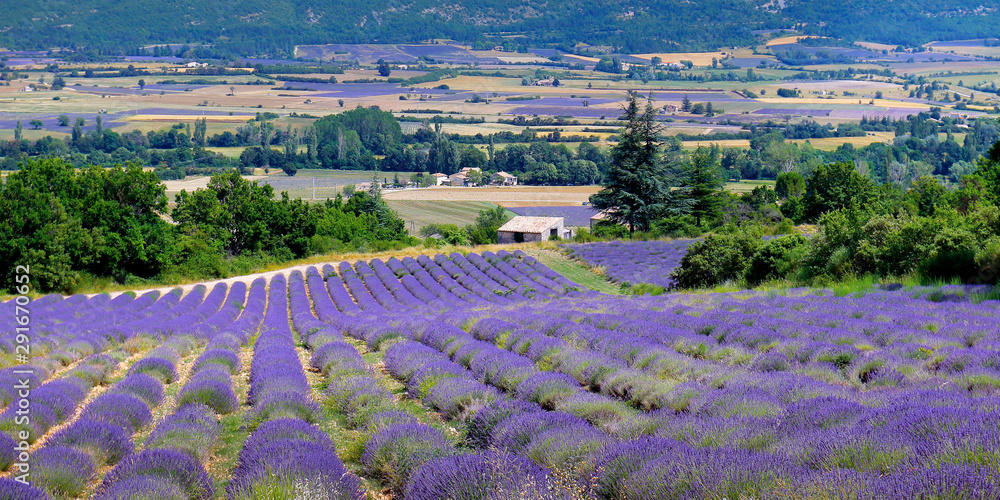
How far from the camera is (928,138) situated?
11888cm

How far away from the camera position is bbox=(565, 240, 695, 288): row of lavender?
3039 cm

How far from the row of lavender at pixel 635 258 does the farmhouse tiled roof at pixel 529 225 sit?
14.5m

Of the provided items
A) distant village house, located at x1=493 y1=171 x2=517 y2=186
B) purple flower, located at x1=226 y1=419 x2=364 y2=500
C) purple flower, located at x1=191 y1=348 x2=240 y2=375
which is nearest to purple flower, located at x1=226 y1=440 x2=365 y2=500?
purple flower, located at x1=226 y1=419 x2=364 y2=500

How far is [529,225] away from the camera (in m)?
57.5

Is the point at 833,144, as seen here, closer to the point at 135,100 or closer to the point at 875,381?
the point at 875,381

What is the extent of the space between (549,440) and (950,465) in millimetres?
2586

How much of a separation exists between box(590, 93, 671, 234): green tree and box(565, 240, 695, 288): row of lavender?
6.05 metres

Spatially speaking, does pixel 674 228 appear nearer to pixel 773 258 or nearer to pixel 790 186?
pixel 773 258

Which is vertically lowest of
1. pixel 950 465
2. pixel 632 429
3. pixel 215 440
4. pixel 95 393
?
pixel 95 393

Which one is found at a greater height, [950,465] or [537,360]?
[950,465]

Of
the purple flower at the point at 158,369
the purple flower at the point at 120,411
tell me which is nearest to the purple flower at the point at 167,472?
the purple flower at the point at 120,411

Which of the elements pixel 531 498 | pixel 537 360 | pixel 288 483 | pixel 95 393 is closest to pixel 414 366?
pixel 537 360

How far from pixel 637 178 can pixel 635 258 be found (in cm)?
1300

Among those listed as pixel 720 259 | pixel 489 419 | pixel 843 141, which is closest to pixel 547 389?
pixel 489 419
